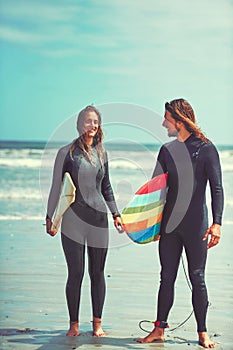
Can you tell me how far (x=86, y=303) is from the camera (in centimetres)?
467

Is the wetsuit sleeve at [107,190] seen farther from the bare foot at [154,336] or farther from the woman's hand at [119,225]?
the bare foot at [154,336]

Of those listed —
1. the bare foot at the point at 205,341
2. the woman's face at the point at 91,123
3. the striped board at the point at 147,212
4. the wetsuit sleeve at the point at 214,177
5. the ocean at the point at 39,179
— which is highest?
the woman's face at the point at 91,123

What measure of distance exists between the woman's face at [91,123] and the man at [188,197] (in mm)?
362

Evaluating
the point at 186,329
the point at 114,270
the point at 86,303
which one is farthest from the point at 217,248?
the point at 186,329

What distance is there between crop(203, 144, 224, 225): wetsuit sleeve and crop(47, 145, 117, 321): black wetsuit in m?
0.56

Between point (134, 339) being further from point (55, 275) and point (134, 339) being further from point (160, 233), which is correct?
point (55, 275)

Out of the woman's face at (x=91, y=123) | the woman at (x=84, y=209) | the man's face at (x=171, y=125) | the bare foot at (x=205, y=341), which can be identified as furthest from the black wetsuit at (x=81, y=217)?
the bare foot at (x=205, y=341)

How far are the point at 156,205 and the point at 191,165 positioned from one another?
0.27 m

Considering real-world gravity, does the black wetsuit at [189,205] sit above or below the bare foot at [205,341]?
above

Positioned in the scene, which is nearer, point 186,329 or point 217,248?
point 186,329

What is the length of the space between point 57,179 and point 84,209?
0.21 metres

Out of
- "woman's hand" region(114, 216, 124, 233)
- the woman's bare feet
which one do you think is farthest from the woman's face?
the woman's bare feet

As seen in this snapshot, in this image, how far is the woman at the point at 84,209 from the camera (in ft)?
12.5

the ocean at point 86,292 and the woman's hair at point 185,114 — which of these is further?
the ocean at point 86,292
